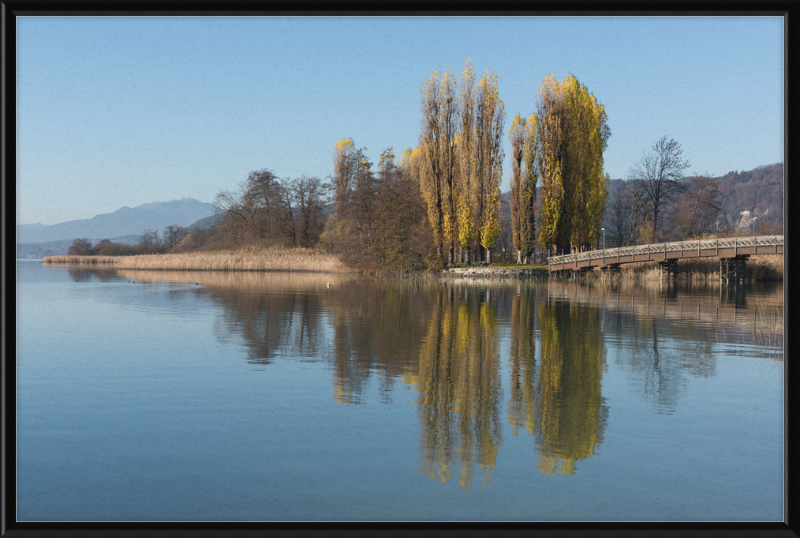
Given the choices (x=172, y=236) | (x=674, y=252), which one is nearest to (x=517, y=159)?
(x=674, y=252)

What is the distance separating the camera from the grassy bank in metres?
43.5

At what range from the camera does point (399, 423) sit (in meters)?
6.39

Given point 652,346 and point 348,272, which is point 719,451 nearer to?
point 652,346

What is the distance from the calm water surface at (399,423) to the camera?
4602 millimetres

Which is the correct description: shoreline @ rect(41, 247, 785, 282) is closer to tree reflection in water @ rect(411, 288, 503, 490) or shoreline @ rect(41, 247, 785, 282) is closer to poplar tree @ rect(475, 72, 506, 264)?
poplar tree @ rect(475, 72, 506, 264)

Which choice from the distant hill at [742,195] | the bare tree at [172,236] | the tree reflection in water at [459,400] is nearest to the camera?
the tree reflection in water at [459,400]

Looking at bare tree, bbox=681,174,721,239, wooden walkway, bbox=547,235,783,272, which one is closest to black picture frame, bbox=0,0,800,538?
wooden walkway, bbox=547,235,783,272

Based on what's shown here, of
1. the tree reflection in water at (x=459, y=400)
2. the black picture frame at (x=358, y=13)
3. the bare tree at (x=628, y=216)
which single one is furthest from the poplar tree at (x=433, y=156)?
the black picture frame at (x=358, y=13)

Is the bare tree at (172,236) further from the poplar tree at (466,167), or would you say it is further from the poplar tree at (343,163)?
the poplar tree at (466,167)

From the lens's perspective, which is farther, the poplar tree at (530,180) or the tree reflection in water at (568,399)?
the poplar tree at (530,180)

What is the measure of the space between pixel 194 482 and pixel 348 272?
36.9m

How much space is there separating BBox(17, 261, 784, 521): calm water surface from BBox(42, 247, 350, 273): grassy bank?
29555 mm

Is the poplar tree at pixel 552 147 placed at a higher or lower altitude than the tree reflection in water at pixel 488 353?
higher

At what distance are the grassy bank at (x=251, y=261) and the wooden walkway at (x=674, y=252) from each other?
15.0 metres
